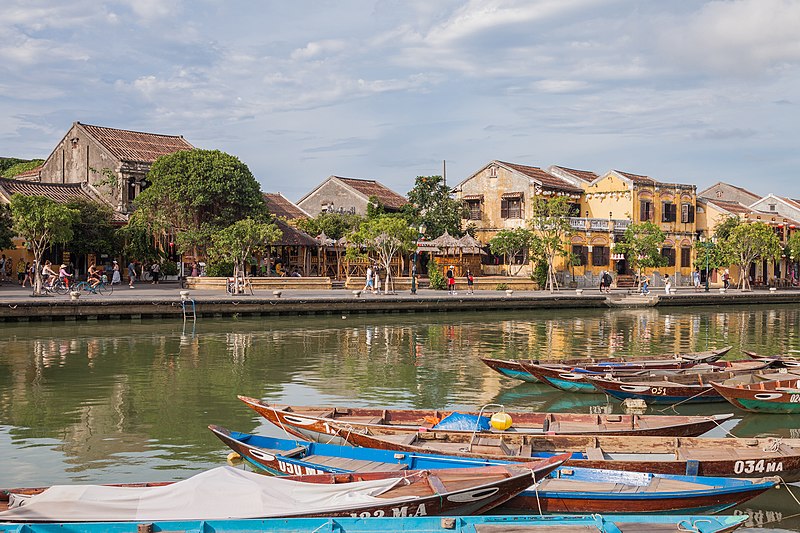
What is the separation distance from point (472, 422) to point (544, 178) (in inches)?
1876

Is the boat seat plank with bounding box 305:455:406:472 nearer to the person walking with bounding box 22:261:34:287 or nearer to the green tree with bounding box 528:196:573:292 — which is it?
the person walking with bounding box 22:261:34:287

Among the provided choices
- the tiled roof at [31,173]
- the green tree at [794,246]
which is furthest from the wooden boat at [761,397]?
the tiled roof at [31,173]

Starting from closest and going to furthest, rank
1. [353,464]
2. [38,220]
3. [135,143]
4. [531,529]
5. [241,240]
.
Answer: [531,529] < [353,464] < [38,220] < [241,240] < [135,143]

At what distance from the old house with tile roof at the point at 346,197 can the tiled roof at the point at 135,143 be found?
12.2 metres

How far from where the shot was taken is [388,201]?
6400 cm

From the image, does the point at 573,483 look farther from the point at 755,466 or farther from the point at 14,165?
the point at 14,165

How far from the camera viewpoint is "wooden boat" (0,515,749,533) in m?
7.62

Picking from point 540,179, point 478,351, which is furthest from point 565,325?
point 540,179

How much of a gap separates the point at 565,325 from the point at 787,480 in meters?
25.6

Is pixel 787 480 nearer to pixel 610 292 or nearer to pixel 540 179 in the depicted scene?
pixel 610 292

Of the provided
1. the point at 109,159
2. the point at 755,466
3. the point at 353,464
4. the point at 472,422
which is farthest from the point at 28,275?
the point at 755,466

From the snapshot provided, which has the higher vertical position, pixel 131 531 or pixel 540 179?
pixel 540 179

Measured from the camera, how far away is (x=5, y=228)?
135 ft

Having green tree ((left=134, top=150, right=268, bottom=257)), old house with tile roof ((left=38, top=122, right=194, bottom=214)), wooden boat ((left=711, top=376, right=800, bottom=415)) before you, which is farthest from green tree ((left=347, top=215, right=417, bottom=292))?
wooden boat ((left=711, top=376, right=800, bottom=415))
